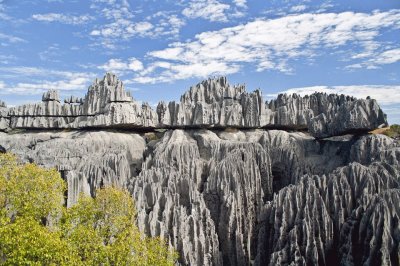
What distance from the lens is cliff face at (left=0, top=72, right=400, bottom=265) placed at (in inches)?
1180

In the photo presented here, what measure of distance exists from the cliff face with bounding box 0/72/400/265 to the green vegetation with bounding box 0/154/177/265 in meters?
5.80

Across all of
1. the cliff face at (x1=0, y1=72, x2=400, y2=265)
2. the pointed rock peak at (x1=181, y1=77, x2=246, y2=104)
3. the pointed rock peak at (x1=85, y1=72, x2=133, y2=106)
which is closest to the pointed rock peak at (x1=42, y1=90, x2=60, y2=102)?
the cliff face at (x1=0, y1=72, x2=400, y2=265)

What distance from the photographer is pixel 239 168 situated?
139ft

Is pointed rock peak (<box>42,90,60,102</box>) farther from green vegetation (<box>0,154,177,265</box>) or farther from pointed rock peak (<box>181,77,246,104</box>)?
green vegetation (<box>0,154,177,265</box>)

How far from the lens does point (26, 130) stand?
205 ft

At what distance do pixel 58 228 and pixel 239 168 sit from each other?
20335 millimetres

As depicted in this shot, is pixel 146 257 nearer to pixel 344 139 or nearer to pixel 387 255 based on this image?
pixel 387 255

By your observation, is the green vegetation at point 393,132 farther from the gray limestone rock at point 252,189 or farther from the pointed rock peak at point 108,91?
the pointed rock peak at point 108,91

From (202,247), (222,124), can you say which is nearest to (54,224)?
(202,247)

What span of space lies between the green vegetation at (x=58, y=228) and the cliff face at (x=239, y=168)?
5.80m

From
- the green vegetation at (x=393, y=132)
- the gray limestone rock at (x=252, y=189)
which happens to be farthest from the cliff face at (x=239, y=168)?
the green vegetation at (x=393, y=132)

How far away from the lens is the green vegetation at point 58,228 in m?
23.0

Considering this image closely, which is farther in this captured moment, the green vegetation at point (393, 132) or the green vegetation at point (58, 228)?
the green vegetation at point (393, 132)

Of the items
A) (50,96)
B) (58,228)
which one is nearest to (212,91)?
(50,96)
